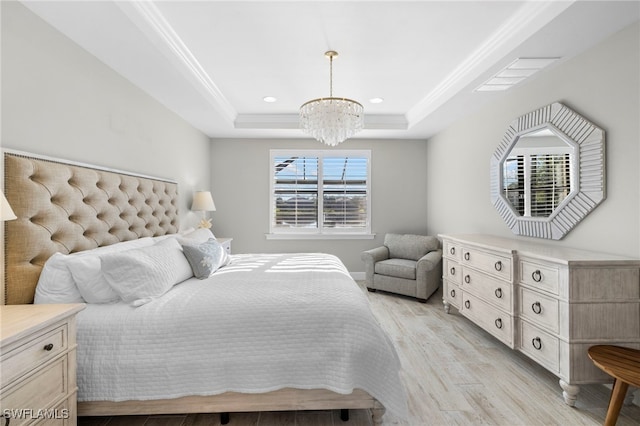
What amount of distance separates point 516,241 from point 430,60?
5.92 ft

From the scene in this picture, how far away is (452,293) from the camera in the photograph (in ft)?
11.2

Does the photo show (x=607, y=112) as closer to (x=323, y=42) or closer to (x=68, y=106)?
(x=323, y=42)

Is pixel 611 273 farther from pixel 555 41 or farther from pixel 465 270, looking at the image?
pixel 555 41

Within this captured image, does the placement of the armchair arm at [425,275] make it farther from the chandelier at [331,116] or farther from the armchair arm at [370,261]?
the chandelier at [331,116]

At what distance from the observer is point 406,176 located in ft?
16.8

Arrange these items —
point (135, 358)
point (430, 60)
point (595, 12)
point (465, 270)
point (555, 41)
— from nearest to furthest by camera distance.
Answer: point (135, 358) → point (595, 12) → point (555, 41) → point (430, 60) → point (465, 270)

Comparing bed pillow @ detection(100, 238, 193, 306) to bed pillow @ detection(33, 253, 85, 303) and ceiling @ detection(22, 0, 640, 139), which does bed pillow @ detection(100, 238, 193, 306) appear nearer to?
bed pillow @ detection(33, 253, 85, 303)

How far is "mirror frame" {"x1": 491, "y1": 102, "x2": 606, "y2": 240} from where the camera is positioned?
2176 millimetres

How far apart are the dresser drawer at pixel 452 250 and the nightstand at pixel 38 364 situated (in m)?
3.09

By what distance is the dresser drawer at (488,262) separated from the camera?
2.45 m

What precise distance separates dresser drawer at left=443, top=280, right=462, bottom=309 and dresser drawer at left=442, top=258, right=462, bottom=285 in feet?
0.19

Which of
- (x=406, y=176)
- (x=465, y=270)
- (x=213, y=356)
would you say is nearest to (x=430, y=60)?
(x=465, y=270)

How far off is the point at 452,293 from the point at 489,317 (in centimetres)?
73

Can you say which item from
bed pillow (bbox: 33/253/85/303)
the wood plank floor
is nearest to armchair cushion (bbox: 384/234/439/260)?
the wood plank floor
